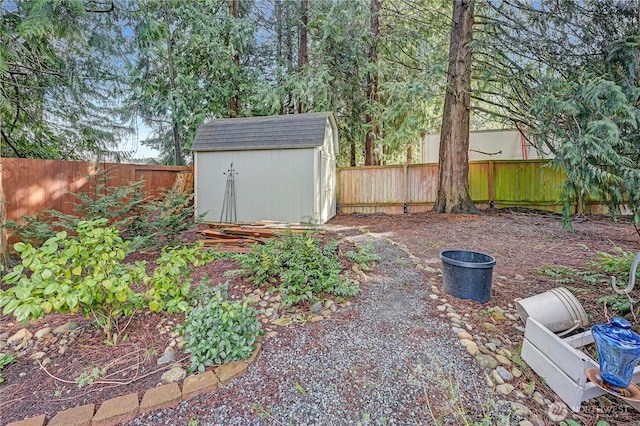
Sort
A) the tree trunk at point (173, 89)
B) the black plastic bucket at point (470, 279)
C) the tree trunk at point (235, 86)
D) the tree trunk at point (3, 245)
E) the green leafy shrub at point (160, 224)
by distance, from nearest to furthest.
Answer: the black plastic bucket at point (470, 279) → the tree trunk at point (3, 245) → the green leafy shrub at point (160, 224) → the tree trunk at point (173, 89) → the tree trunk at point (235, 86)

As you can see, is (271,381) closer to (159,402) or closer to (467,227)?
(159,402)

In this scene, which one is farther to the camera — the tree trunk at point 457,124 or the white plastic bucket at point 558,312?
the tree trunk at point 457,124

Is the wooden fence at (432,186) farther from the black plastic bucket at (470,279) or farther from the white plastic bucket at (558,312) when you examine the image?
the white plastic bucket at (558,312)

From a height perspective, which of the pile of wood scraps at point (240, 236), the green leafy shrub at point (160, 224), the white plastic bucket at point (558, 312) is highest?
the green leafy shrub at point (160, 224)

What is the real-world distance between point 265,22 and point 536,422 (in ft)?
42.0

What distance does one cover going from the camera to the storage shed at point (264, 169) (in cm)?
670

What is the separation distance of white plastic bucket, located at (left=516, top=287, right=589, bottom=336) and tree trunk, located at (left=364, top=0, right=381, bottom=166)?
8.16m

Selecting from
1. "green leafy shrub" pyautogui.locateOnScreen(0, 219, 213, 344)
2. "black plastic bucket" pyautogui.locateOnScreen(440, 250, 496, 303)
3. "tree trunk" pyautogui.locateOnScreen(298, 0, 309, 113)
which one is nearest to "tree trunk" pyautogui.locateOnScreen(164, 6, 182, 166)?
"tree trunk" pyautogui.locateOnScreen(298, 0, 309, 113)

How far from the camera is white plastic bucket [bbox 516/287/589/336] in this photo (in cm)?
211

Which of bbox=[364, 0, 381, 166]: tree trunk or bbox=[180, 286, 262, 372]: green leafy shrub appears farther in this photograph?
bbox=[364, 0, 381, 166]: tree trunk

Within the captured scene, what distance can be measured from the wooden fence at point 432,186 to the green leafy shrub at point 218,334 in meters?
7.42

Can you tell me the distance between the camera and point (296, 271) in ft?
9.37

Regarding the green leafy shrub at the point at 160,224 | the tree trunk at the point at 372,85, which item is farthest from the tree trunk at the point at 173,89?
the tree trunk at the point at 372,85

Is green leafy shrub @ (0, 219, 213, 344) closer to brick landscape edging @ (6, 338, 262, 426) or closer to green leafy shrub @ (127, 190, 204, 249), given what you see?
brick landscape edging @ (6, 338, 262, 426)
